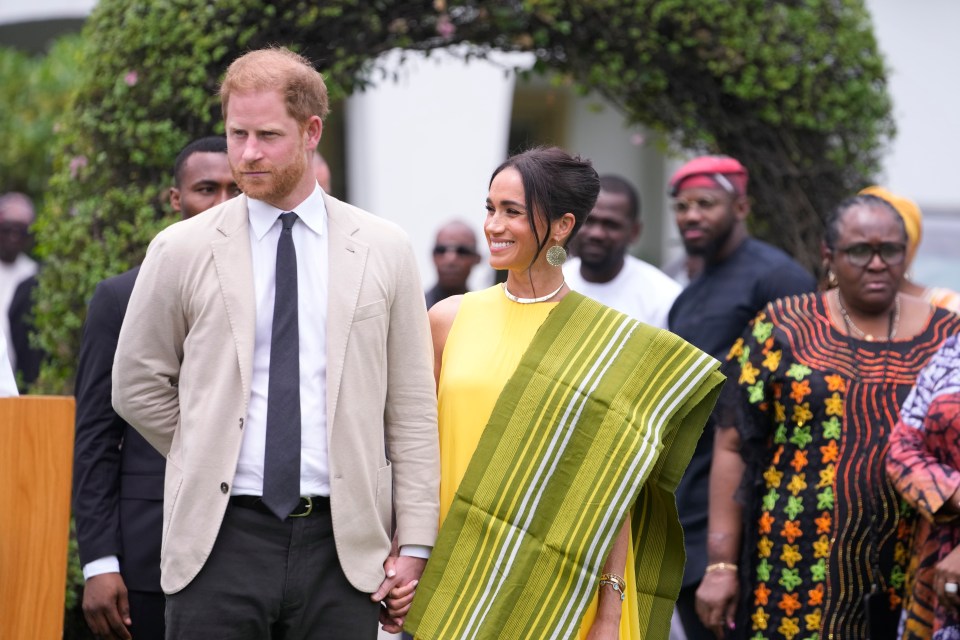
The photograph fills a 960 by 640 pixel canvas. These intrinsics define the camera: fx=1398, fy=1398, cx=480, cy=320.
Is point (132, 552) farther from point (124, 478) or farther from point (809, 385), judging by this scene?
point (809, 385)

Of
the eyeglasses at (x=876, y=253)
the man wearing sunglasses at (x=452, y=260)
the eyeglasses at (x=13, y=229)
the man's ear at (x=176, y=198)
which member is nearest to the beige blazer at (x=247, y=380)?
the man's ear at (x=176, y=198)

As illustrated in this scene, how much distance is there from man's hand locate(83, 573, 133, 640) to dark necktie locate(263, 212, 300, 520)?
854mm

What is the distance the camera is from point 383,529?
3.67 metres

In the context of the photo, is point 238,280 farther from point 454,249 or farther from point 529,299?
point 454,249

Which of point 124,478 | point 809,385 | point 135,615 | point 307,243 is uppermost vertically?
point 307,243

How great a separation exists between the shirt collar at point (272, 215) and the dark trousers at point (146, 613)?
1.23 metres

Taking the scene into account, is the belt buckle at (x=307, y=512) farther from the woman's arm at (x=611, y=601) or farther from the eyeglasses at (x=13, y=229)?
the eyeglasses at (x=13, y=229)

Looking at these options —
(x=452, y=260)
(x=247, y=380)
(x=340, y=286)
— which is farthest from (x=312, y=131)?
(x=452, y=260)

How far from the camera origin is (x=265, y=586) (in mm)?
3496

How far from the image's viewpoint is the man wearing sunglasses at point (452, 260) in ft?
24.2

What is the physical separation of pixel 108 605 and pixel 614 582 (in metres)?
1.46

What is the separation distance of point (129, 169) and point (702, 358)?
3.03 m

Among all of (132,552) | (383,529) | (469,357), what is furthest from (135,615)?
(469,357)

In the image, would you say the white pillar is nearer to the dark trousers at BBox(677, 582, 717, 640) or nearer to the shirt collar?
the dark trousers at BBox(677, 582, 717, 640)
